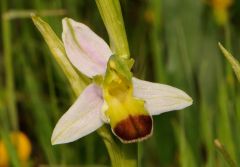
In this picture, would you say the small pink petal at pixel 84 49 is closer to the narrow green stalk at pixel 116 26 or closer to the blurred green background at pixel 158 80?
the narrow green stalk at pixel 116 26

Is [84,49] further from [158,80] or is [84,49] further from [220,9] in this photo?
[220,9]

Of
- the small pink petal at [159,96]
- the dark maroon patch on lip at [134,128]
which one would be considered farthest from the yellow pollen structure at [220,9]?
the dark maroon patch on lip at [134,128]

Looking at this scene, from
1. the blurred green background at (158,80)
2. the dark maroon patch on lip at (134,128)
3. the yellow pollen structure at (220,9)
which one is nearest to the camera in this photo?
the dark maroon patch on lip at (134,128)

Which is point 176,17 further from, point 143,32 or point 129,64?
point 129,64

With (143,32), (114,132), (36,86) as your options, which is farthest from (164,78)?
(143,32)

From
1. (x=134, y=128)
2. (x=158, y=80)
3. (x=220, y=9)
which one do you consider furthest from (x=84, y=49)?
(x=220, y=9)

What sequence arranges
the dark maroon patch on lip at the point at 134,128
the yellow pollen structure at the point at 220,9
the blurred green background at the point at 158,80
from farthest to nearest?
the yellow pollen structure at the point at 220,9
the blurred green background at the point at 158,80
the dark maroon patch on lip at the point at 134,128

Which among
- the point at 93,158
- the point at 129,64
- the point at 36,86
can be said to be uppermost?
the point at 129,64
